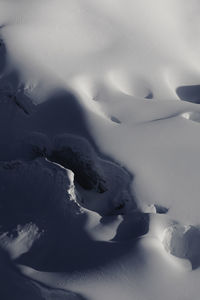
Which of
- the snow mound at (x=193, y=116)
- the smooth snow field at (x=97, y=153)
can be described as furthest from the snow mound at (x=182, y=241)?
the snow mound at (x=193, y=116)

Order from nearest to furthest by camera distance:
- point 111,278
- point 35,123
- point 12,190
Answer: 1. point 111,278
2. point 12,190
3. point 35,123

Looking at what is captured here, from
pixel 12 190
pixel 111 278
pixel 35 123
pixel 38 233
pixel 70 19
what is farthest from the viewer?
pixel 70 19

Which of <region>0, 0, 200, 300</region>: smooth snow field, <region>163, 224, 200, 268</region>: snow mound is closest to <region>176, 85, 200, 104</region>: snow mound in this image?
<region>0, 0, 200, 300</region>: smooth snow field

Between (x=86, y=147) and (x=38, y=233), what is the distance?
100 cm

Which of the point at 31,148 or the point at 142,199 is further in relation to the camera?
the point at 31,148

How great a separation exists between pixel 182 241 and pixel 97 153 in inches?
46.9

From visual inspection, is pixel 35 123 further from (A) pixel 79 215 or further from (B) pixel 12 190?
(A) pixel 79 215

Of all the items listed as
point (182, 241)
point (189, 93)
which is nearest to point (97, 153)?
point (182, 241)

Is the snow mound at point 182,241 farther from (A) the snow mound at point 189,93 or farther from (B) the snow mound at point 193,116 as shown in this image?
(A) the snow mound at point 189,93

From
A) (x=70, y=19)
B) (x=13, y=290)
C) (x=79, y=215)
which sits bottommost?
(x=13, y=290)

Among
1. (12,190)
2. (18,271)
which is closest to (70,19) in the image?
(12,190)

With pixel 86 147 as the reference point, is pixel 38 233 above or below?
below

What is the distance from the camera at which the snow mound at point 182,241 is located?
439 centimetres

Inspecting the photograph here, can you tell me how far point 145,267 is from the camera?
4180mm
